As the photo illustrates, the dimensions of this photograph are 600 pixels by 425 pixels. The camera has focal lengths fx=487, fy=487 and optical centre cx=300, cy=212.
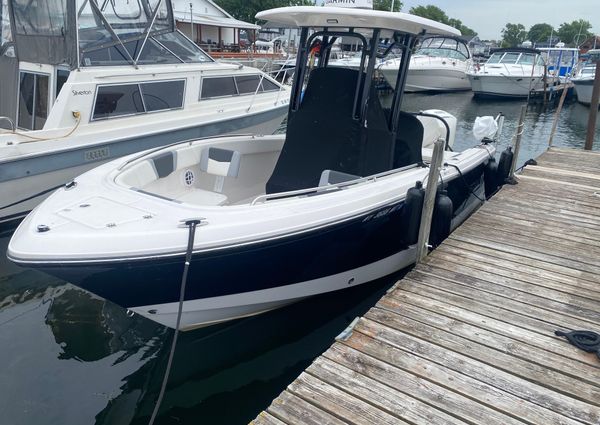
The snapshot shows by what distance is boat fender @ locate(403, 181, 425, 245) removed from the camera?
4047mm

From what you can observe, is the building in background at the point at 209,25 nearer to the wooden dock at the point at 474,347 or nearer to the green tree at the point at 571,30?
the wooden dock at the point at 474,347

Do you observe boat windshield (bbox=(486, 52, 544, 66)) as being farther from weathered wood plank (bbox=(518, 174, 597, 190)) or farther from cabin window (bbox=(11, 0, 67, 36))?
cabin window (bbox=(11, 0, 67, 36))

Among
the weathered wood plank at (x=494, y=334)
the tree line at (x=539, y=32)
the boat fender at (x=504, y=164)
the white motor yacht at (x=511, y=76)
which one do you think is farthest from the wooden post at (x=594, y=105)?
the tree line at (x=539, y=32)

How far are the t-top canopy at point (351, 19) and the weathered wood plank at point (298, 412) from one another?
3.05m

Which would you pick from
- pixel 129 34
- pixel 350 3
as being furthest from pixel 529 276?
pixel 129 34

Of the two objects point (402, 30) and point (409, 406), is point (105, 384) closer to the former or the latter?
point (409, 406)

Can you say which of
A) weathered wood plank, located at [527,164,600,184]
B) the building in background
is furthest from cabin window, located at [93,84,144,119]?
the building in background

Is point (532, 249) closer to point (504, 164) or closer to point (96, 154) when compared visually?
point (504, 164)

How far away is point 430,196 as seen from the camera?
400 cm

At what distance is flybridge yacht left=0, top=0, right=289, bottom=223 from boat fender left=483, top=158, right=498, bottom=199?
4180 millimetres

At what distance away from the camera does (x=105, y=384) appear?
3.61m

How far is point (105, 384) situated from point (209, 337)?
87 cm

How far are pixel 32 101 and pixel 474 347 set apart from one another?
6.52 meters

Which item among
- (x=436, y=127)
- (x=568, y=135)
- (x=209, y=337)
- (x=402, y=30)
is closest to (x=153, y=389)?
(x=209, y=337)
